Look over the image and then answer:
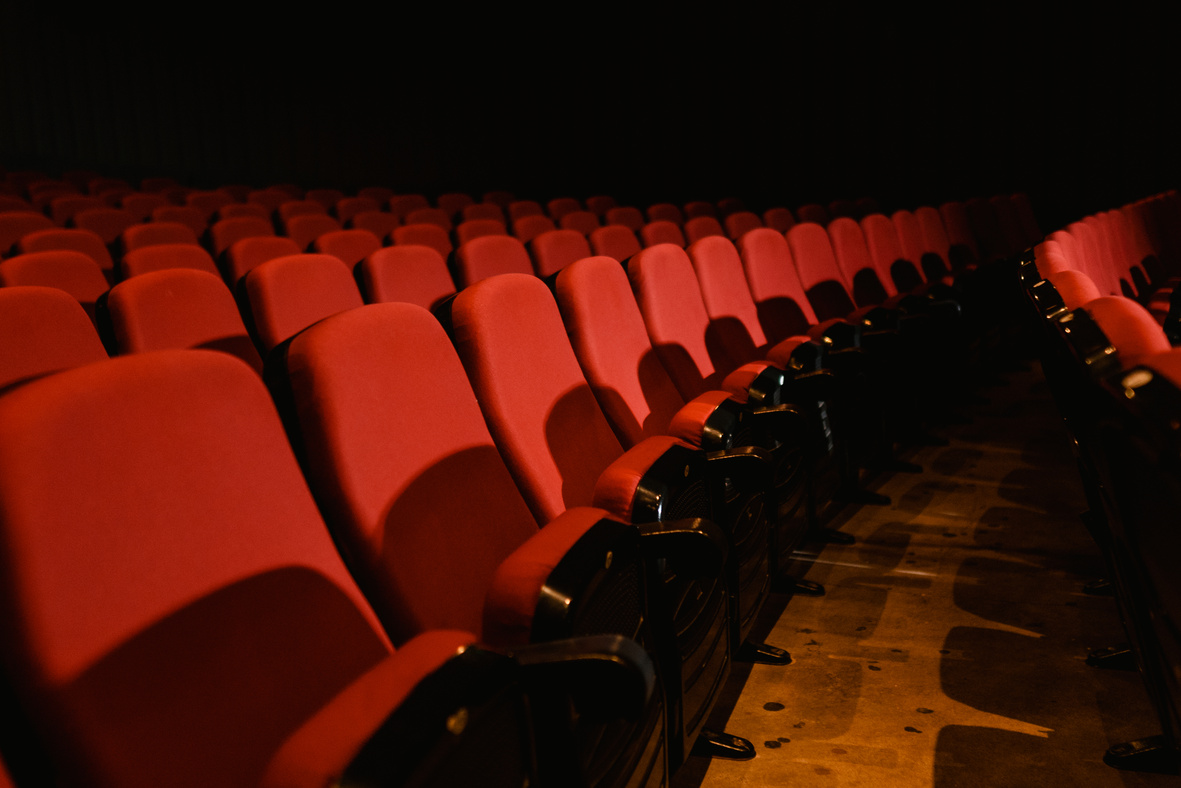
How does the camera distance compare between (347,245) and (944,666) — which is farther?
(347,245)

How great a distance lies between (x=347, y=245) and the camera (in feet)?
4.96

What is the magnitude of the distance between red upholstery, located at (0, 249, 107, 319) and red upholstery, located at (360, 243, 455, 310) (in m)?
0.31

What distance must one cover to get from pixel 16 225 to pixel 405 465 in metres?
1.43

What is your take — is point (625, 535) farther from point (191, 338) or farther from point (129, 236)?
point (129, 236)

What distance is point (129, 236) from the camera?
142 centimetres

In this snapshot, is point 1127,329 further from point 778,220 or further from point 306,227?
point 778,220

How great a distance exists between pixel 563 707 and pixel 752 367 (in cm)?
63

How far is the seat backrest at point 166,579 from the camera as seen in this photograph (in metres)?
0.32

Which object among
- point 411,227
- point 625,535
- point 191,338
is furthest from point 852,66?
point 625,535

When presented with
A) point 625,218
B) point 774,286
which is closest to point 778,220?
point 625,218

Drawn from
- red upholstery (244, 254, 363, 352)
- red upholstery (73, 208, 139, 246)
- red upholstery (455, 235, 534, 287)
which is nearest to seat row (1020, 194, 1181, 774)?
red upholstery (244, 254, 363, 352)

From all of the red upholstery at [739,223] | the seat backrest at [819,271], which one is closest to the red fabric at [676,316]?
the seat backrest at [819,271]

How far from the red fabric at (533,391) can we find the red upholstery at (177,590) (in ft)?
0.80

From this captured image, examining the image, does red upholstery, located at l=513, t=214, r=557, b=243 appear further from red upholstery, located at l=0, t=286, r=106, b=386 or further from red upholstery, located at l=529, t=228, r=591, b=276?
red upholstery, located at l=0, t=286, r=106, b=386
